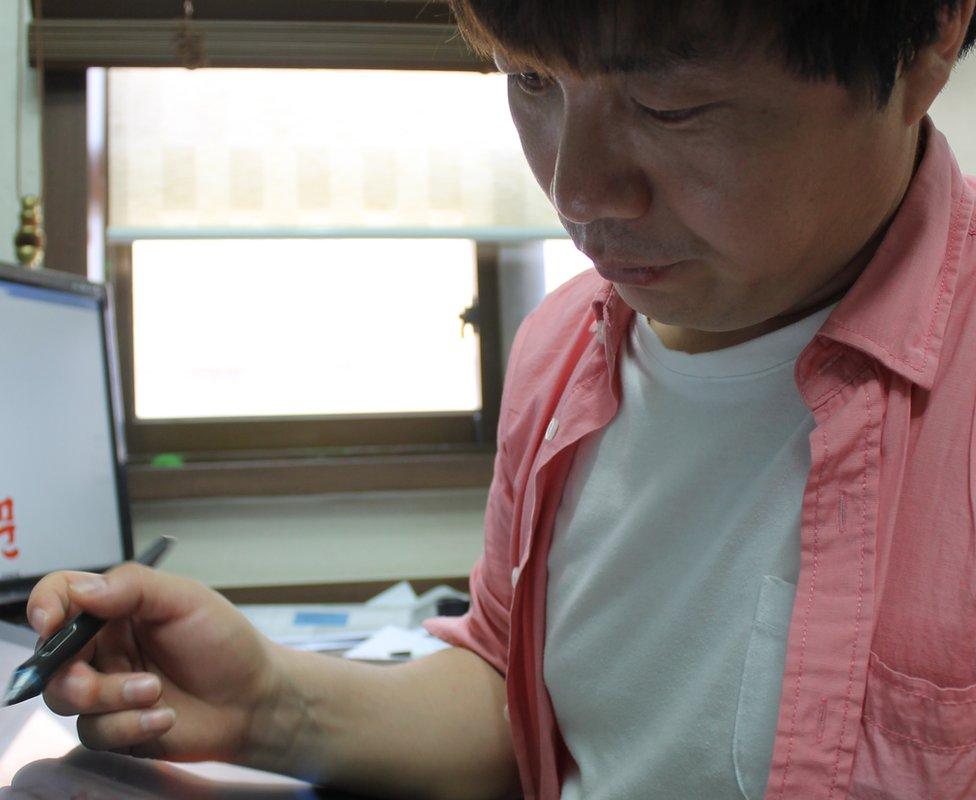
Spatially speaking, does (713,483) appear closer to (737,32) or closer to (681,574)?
(681,574)

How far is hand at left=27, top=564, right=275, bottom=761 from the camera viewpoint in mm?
555

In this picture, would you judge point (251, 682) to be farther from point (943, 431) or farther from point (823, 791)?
point (943, 431)

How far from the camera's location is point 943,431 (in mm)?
518

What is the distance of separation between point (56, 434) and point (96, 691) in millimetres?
676

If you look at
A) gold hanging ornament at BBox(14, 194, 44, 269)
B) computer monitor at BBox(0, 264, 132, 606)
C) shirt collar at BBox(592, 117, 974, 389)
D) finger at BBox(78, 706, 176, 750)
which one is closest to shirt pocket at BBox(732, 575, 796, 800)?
shirt collar at BBox(592, 117, 974, 389)

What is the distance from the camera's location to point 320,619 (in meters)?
1.37

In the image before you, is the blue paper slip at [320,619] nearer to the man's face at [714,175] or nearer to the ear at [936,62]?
the man's face at [714,175]

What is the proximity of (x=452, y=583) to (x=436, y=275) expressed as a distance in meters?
0.60

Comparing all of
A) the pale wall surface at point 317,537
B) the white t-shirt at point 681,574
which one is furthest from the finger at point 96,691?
the pale wall surface at point 317,537

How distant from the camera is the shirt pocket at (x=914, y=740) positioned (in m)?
0.49

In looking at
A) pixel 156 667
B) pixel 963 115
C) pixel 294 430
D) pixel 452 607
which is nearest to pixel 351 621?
pixel 452 607

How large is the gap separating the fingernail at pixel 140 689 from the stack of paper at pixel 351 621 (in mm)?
584

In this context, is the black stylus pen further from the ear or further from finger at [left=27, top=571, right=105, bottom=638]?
the ear

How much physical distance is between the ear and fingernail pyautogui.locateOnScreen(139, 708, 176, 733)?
58 centimetres
